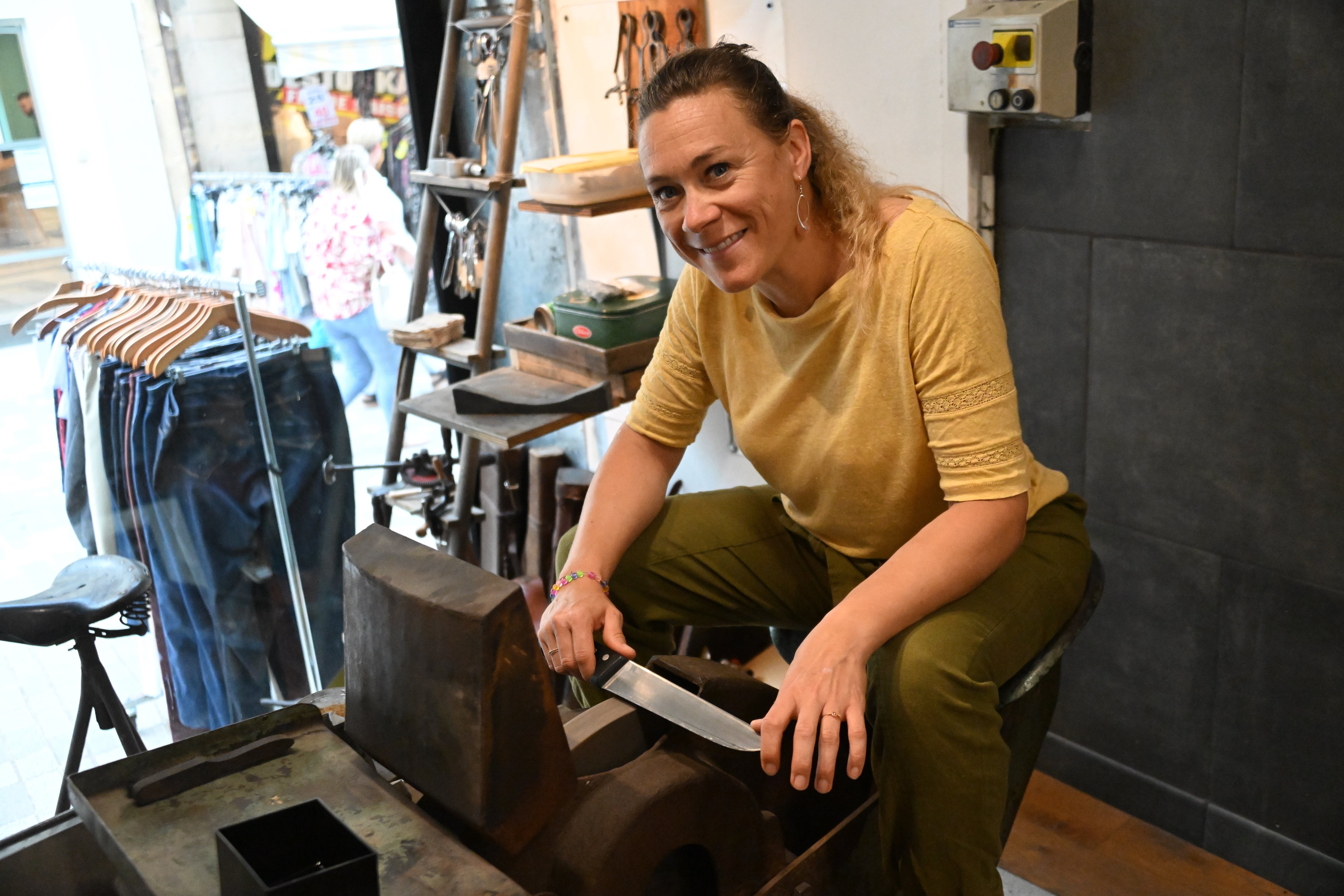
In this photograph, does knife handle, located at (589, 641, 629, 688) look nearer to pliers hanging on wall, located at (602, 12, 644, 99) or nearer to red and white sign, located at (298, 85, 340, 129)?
pliers hanging on wall, located at (602, 12, 644, 99)

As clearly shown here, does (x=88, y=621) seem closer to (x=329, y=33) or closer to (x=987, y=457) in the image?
(x=987, y=457)

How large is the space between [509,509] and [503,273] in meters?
0.73

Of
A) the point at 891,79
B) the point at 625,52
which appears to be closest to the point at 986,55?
the point at 891,79

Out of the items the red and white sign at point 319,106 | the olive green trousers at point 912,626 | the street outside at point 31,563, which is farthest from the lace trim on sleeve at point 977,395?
the red and white sign at point 319,106

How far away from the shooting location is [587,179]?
2535mm

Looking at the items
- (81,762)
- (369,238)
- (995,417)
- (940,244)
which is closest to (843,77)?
(940,244)

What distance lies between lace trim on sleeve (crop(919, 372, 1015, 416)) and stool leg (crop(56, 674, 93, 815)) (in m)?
1.56

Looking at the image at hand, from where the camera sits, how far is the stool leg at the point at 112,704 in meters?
2.03

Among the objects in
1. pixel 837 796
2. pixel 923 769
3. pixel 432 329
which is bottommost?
pixel 837 796

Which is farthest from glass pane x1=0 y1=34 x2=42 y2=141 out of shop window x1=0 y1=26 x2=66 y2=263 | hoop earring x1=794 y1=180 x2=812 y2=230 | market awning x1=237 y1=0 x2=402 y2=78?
hoop earring x1=794 y1=180 x2=812 y2=230

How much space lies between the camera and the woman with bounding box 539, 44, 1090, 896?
1.34 meters

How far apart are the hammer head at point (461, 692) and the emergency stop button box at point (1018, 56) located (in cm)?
130

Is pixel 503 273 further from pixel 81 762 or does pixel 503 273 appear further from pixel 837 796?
pixel 837 796

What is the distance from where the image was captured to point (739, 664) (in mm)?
3047
